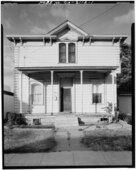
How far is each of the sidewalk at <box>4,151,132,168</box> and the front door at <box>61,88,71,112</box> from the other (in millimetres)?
8345

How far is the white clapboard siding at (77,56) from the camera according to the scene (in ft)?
46.6

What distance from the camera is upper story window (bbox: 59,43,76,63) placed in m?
14.3

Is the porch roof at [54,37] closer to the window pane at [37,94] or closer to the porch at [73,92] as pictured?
the porch at [73,92]

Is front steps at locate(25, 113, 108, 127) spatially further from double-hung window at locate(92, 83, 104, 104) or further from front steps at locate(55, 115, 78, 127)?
double-hung window at locate(92, 83, 104, 104)

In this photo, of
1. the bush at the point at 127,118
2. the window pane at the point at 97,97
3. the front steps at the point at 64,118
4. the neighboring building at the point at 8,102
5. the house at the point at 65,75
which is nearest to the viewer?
the front steps at the point at 64,118

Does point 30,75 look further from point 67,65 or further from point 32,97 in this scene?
point 67,65

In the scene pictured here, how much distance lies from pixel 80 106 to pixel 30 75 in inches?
171

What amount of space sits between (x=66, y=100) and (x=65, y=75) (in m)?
1.90

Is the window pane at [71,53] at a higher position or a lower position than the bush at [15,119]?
higher

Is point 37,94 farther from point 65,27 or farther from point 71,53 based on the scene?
point 65,27

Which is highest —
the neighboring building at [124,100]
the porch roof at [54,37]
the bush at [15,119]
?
the porch roof at [54,37]

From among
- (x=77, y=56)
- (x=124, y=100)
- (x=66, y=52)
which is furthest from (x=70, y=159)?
(x=124, y=100)

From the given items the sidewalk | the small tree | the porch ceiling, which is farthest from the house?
the sidewalk

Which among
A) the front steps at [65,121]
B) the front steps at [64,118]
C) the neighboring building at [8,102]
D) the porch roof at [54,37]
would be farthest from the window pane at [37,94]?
the porch roof at [54,37]
